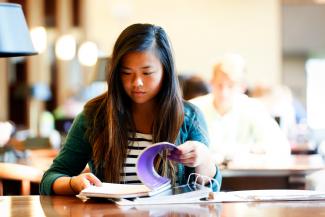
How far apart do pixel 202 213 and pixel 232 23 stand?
945cm

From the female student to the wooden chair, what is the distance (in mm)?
447

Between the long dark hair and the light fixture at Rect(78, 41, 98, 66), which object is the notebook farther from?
the light fixture at Rect(78, 41, 98, 66)

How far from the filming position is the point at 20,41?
294 centimetres

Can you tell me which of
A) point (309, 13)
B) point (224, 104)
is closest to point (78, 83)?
point (309, 13)

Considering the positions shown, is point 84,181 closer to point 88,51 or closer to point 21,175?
point 21,175

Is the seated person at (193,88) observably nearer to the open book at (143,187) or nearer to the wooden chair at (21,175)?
the wooden chair at (21,175)

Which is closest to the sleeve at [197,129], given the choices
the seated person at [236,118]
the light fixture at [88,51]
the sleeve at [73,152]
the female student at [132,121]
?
the female student at [132,121]

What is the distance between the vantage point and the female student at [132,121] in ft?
8.51

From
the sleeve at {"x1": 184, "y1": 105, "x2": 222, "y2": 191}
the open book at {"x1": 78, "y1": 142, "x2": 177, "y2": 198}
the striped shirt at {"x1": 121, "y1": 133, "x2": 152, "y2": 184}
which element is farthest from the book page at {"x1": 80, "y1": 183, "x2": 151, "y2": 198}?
the sleeve at {"x1": 184, "y1": 105, "x2": 222, "y2": 191}

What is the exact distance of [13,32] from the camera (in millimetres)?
2918

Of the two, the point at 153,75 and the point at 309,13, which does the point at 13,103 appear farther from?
the point at 153,75

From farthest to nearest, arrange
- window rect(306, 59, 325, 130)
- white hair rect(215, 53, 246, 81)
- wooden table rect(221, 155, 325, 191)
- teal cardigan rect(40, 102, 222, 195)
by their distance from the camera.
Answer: window rect(306, 59, 325, 130), white hair rect(215, 53, 246, 81), wooden table rect(221, 155, 325, 191), teal cardigan rect(40, 102, 222, 195)

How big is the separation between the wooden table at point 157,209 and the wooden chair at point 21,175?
0.67 metres

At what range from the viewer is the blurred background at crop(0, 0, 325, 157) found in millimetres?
11258
